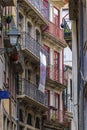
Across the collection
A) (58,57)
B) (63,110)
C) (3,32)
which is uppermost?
(3,32)

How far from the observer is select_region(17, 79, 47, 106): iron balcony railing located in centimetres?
5178

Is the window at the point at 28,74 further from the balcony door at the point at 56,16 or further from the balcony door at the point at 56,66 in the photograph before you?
the balcony door at the point at 56,16

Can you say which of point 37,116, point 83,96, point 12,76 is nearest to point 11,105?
point 12,76

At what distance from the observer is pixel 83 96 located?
21719 mm

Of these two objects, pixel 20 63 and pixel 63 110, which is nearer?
pixel 20 63

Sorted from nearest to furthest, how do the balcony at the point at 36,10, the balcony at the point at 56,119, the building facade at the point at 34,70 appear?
1. the building facade at the point at 34,70
2. the balcony at the point at 36,10
3. the balcony at the point at 56,119

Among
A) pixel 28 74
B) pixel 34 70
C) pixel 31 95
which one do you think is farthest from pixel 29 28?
pixel 31 95

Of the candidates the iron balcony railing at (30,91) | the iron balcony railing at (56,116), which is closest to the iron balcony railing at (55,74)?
the iron balcony railing at (56,116)

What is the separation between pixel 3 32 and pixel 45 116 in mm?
16937

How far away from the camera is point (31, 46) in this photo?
54344 mm

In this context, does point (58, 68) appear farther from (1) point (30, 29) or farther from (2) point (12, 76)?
(2) point (12, 76)

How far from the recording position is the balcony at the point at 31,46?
173 feet

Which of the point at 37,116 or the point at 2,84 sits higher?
the point at 2,84

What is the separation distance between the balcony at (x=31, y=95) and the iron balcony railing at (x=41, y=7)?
5.68 metres
